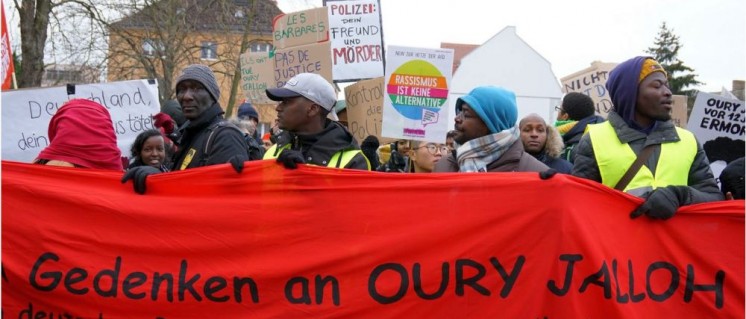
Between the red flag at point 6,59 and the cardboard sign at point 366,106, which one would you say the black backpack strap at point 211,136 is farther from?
the red flag at point 6,59

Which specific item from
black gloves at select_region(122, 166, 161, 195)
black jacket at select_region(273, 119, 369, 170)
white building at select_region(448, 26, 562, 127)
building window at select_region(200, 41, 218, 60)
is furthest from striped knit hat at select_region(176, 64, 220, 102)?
white building at select_region(448, 26, 562, 127)

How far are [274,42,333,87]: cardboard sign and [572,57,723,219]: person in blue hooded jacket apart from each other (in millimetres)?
3968

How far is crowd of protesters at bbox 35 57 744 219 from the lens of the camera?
12.8 ft

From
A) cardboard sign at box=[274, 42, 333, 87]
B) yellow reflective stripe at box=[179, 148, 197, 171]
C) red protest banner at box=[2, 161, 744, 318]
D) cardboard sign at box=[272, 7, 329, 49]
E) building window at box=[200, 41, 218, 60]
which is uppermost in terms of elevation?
building window at box=[200, 41, 218, 60]

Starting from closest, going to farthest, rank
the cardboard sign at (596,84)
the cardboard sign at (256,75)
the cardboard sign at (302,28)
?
1. the cardboard sign at (302,28)
2. the cardboard sign at (596,84)
3. the cardboard sign at (256,75)

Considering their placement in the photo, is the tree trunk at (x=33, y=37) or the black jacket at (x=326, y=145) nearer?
the black jacket at (x=326, y=145)

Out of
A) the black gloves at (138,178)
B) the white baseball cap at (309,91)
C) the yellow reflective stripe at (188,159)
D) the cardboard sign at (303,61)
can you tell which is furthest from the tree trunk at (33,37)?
the black gloves at (138,178)

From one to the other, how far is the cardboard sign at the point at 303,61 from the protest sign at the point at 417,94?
2.91 feet

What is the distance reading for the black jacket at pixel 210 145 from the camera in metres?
4.45

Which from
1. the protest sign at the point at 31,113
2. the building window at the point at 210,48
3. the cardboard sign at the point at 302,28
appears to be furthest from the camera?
the building window at the point at 210,48

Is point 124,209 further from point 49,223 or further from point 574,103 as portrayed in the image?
point 574,103

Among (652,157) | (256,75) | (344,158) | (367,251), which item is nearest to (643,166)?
(652,157)

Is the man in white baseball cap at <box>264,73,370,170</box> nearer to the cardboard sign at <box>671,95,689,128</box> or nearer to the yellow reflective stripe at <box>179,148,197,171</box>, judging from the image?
the yellow reflective stripe at <box>179,148,197,171</box>

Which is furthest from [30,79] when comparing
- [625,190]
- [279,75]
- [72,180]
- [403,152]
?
[625,190]
